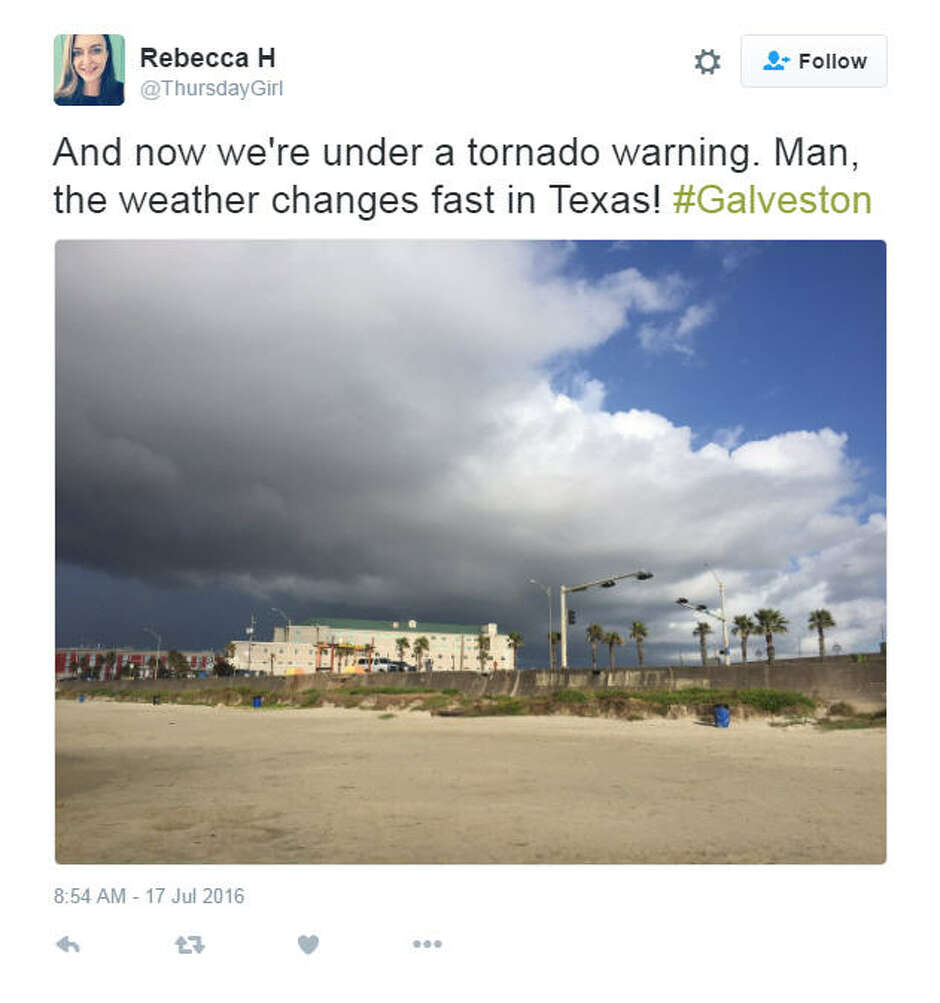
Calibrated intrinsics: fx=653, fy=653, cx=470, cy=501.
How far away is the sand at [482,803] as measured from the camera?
5910 millimetres

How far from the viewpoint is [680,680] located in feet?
109

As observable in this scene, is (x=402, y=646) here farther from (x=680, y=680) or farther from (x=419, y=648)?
(x=680, y=680)
